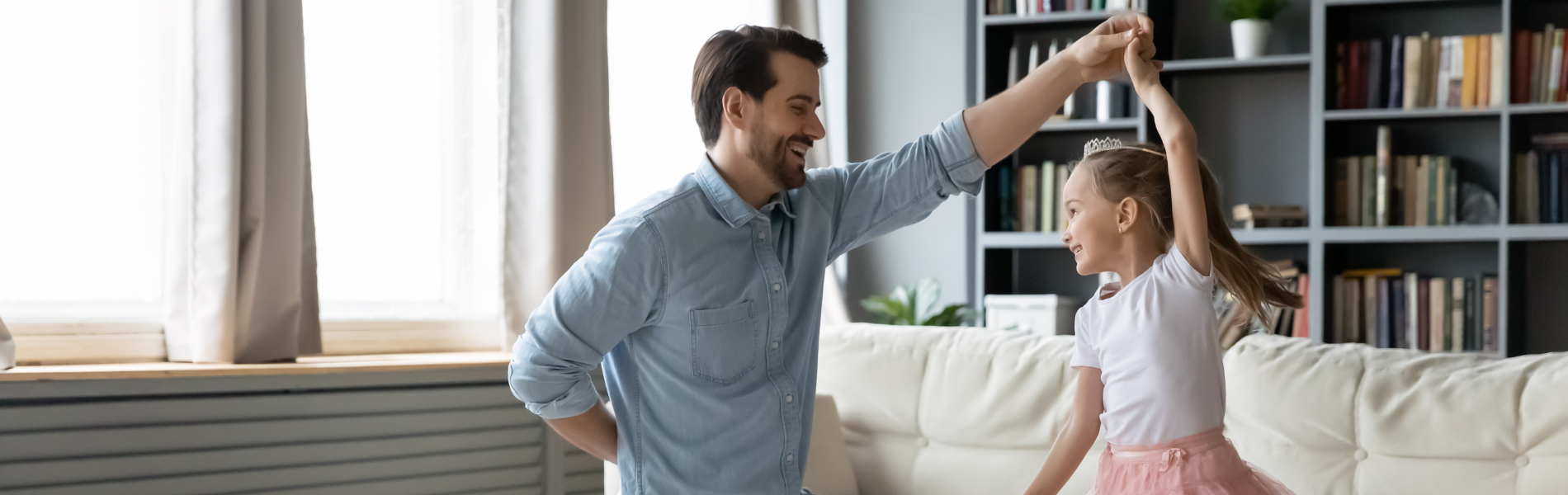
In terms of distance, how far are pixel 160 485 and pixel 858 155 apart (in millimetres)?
2570


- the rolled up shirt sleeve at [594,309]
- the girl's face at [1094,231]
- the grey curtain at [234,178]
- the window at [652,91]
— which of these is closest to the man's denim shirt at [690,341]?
the rolled up shirt sleeve at [594,309]

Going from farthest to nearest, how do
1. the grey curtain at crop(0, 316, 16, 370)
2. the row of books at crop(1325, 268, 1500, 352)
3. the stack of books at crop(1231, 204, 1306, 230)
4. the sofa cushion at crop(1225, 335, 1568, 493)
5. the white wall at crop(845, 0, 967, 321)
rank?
1. the white wall at crop(845, 0, 967, 321)
2. the stack of books at crop(1231, 204, 1306, 230)
3. the row of books at crop(1325, 268, 1500, 352)
4. the grey curtain at crop(0, 316, 16, 370)
5. the sofa cushion at crop(1225, 335, 1568, 493)

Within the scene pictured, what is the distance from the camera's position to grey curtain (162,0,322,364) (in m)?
2.20

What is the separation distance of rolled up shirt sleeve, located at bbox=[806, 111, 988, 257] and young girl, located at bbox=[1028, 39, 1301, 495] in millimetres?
159

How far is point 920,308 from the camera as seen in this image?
363cm

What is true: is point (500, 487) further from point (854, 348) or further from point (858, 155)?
point (858, 155)

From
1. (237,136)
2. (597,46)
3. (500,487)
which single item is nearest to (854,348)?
(500,487)

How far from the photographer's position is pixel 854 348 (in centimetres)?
243

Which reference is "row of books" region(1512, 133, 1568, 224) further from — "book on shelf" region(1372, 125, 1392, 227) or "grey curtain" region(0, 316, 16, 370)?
"grey curtain" region(0, 316, 16, 370)

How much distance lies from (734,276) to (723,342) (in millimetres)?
71

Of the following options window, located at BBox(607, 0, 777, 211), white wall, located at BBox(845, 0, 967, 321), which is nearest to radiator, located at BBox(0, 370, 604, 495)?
window, located at BBox(607, 0, 777, 211)

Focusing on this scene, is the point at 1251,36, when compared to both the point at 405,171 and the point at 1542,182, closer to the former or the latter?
the point at 1542,182

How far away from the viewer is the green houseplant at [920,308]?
350cm

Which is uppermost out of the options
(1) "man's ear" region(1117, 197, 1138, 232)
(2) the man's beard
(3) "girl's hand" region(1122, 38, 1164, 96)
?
(3) "girl's hand" region(1122, 38, 1164, 96)
